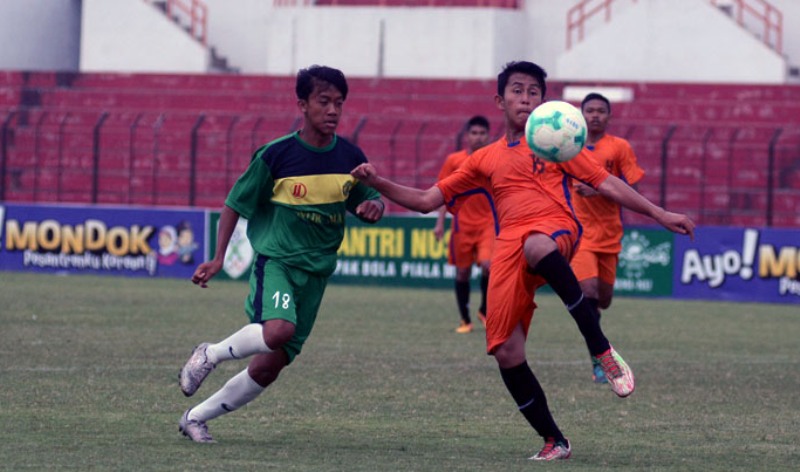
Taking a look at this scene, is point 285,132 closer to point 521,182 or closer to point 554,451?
point 521,182

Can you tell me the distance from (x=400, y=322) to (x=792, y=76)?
63.4 ft

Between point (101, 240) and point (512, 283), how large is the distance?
18.6 m

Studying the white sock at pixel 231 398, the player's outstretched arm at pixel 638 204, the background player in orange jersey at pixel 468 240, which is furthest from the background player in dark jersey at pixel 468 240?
the player's outstretched arm at pixel 638 204

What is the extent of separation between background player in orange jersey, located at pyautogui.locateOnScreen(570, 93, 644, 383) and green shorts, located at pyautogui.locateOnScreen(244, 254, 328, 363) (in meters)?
4.77

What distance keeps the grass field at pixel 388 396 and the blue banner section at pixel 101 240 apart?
6.23 metres

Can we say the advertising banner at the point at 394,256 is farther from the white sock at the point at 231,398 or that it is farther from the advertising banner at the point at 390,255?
the white sock at the point at 231,398

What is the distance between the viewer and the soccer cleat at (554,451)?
7.71m

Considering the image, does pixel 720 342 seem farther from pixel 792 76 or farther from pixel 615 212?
pixel 792 76

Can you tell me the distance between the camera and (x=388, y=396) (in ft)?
34.5

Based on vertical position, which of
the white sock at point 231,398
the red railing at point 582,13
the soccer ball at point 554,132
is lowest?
the white sock at point 231,398

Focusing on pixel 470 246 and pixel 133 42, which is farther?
pixel 133 42

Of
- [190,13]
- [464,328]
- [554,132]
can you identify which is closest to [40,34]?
[190,13]

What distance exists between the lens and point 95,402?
972 centimetres

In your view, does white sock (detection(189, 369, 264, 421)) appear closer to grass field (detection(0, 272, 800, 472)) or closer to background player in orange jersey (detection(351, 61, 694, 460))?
grass field (detection(0, 272, 800, 472))
